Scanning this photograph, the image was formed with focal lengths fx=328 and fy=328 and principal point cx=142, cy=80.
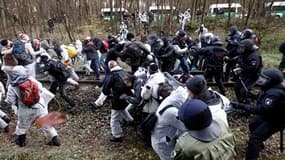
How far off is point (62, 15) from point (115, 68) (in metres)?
16.4

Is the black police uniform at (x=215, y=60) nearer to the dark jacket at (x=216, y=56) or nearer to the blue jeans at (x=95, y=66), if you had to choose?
the dark jacket at (x=216, y=56)

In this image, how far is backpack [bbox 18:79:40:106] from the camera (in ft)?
19.2

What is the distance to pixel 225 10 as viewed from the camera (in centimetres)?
2353

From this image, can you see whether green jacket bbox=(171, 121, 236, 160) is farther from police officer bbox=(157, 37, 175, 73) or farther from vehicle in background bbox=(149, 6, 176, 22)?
vehicle in background bbox=(149, 6, 176, 22)

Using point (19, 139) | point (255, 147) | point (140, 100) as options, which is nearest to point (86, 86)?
point (19, 139)

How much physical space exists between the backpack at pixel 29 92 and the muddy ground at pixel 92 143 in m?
0.98

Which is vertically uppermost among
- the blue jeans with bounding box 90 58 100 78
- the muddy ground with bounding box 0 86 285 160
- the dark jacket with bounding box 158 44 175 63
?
the dark jacket with bounding box 158 44 175 63

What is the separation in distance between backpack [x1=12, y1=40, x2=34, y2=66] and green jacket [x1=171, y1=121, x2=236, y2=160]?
650 centimetres

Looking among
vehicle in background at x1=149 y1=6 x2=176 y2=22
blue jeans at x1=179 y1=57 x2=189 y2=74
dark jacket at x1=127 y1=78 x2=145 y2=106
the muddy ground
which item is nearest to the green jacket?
dark jacket at x1=127 y1=78 x2=145 y2=106

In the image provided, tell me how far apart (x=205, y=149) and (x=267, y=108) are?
229 cm

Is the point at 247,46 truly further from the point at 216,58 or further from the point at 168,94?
the point at 168,94

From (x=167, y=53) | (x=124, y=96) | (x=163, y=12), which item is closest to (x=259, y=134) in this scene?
(x=124, y=96)

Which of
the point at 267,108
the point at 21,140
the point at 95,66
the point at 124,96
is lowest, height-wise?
the point at 21,140

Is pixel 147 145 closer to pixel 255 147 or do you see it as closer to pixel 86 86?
pixel 255 147
